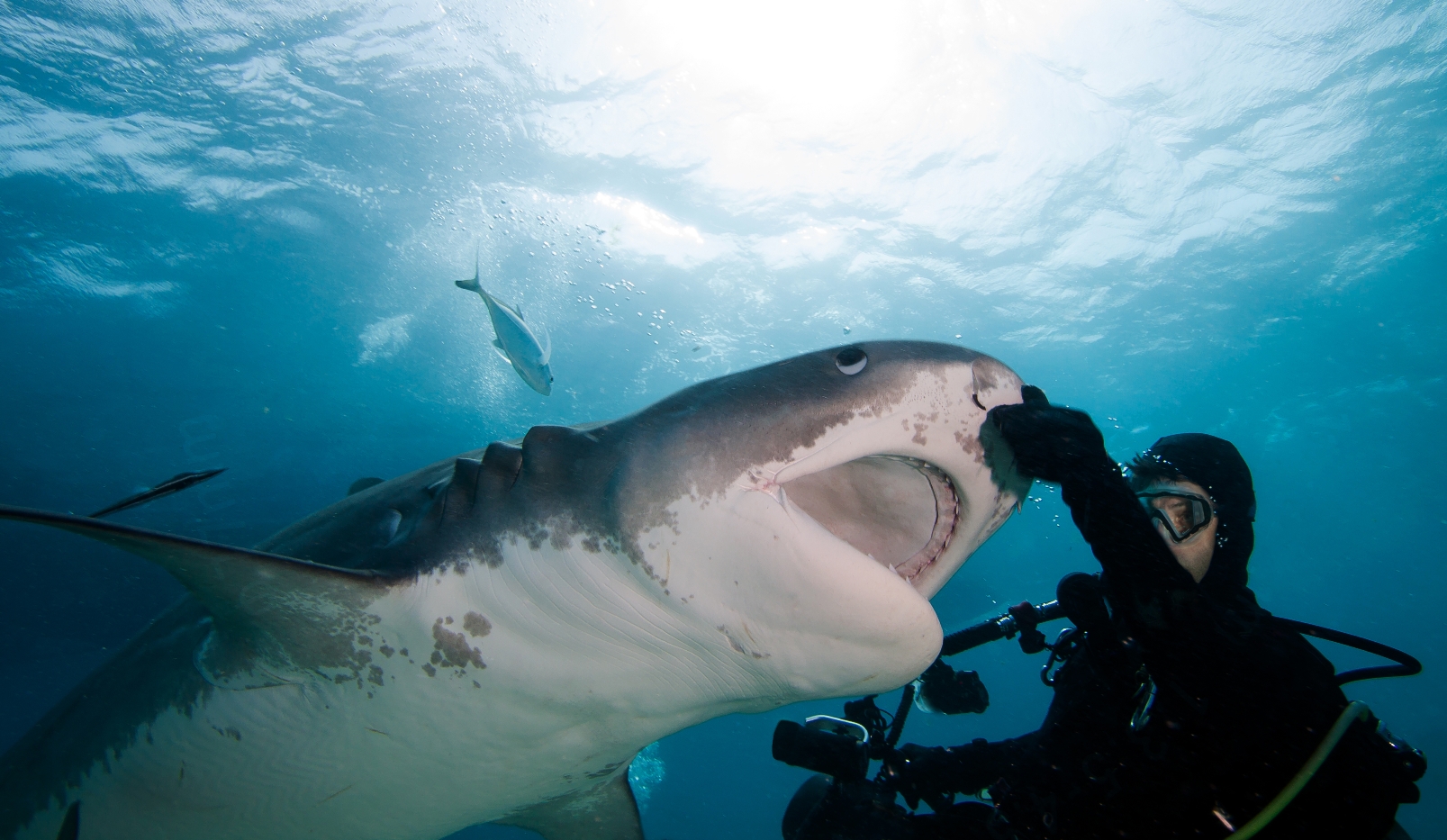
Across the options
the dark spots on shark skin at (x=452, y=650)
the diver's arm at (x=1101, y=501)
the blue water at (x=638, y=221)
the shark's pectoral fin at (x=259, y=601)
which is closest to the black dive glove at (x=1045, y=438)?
the diver's arm at (x=1101, y=501)

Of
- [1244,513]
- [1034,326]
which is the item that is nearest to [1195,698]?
[1244,513]

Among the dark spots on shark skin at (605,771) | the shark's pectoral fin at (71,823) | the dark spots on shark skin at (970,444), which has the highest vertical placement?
the dark spots on shark skin at (970,444)

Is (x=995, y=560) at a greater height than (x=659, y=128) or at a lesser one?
lesser

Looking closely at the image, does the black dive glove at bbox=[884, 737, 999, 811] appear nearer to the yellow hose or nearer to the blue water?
the yellow hose

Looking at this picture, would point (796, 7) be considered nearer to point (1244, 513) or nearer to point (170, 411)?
point (1244, 513)

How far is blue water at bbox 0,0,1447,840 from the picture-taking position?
40.8 feet

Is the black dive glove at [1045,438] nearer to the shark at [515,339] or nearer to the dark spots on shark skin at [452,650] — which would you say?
the dark spots on shark skin at [452,650]

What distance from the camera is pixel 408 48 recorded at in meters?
12.2

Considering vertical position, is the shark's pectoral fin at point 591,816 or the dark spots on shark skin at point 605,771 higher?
the dark spots on shark skin at point 605,771

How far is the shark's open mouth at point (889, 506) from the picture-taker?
1974 mm

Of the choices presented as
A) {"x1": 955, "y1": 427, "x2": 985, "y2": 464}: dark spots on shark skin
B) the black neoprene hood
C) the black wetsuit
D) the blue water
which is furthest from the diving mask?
the blue water

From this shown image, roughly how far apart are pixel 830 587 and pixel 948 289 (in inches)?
778

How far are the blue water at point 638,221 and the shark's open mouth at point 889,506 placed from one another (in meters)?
13.5

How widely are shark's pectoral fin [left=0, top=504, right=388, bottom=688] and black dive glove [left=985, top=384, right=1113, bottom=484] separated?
2128mm
